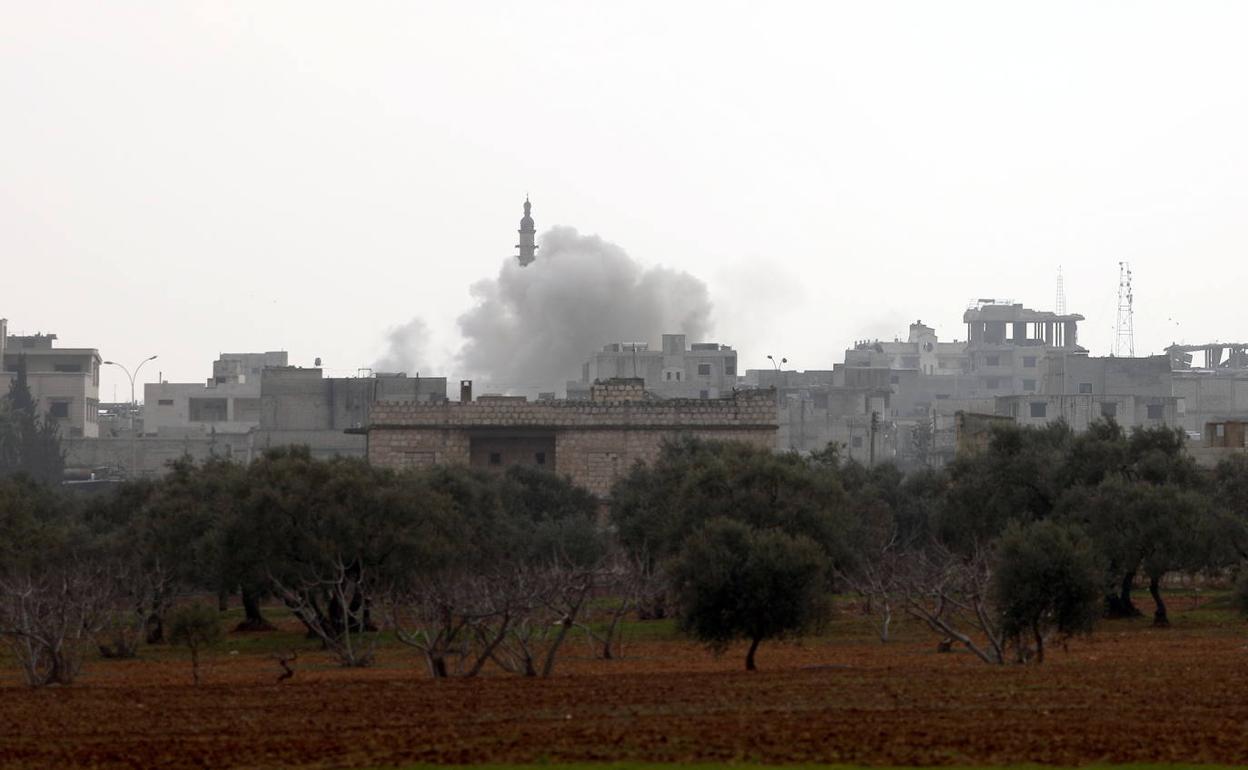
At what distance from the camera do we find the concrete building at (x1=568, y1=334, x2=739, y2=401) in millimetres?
177750

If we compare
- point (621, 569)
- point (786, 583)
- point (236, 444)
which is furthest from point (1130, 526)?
point (236, 444)

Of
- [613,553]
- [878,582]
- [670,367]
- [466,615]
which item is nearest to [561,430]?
[613,553]

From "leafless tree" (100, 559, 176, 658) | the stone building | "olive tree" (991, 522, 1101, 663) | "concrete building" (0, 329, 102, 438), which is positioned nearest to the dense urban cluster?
"olive tree" (991, 522, 1101, 663)

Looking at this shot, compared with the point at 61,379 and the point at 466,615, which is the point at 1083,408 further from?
the point at 466,615

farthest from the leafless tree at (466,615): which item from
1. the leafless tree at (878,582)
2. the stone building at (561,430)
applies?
the stone building at (561,430)

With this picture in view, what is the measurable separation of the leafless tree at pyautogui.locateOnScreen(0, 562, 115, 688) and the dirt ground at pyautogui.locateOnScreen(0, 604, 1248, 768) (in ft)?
3.25

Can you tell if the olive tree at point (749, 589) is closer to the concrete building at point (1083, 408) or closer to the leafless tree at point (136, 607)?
the leafless tree at point (136, 607)

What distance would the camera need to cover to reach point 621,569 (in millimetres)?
71375

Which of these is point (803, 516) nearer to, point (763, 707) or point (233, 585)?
point (233, 585)

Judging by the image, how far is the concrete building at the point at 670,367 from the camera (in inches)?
6998

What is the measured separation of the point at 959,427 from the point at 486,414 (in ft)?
67.0

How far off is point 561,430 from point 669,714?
72083 millimetres

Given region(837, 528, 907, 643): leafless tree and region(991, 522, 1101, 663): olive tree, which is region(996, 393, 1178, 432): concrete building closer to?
region(837, 528, 907, 643): leafless tree

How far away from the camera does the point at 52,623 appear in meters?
54.7
